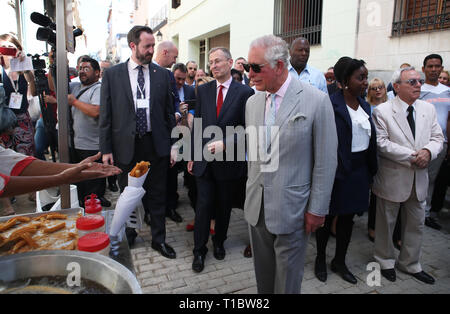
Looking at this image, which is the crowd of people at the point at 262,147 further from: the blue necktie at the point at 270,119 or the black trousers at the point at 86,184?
the black trousers at the point at 86,184

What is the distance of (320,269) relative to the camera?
10.6 ft

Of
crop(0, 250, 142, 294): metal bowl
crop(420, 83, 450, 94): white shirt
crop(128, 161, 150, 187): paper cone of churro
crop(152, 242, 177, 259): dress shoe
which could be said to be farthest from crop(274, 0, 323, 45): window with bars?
crop(0, 250, 142, 294): metal bowl

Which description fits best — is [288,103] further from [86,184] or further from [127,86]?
[86,184]

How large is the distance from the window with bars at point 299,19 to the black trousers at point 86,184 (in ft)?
22.6

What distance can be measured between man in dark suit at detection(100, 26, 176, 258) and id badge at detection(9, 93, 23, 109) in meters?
2.29

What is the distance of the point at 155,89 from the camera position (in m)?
3.43

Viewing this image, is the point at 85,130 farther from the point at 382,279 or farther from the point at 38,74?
the point at 382,279

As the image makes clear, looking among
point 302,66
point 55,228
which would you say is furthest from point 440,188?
point 55,228

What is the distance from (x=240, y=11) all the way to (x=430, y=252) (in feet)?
37.5

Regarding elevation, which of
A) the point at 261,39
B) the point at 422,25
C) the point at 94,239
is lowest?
the point at 94,239

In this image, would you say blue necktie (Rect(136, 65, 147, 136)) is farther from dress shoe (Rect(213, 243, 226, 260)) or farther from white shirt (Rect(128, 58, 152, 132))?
dress shoe (Rect(213, 243, 226, 260))

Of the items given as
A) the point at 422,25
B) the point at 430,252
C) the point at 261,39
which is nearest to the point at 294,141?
the point at 261,39

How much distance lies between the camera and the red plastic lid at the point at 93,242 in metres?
1.59

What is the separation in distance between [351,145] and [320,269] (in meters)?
1.31
